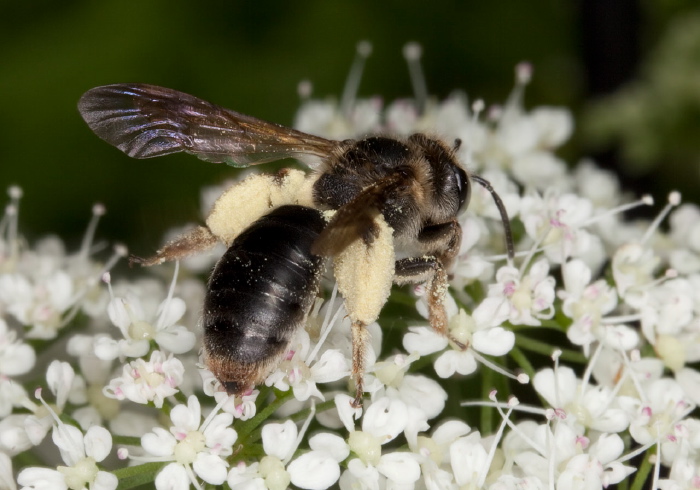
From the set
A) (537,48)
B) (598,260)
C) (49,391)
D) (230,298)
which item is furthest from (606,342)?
(537,48)

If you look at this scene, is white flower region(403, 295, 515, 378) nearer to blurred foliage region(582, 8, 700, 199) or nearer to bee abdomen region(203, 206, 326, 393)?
bee abdomen region(203, 206, 326, 393)

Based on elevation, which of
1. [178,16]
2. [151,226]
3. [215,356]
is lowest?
[151,226]

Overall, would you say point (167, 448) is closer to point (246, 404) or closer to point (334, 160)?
point (246, 404)

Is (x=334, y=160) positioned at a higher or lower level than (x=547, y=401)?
higher

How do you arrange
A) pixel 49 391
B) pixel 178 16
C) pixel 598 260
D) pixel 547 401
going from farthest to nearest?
pixel 178 16, pixel 598 260, pixel 49 391, pixel 547 401

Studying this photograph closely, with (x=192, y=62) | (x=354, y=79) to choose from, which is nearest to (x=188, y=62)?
(x=192, y=62)

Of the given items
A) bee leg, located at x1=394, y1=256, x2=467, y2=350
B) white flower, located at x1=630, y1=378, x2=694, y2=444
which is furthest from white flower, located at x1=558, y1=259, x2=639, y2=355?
bee leg, located at x1=394, y1=256, x2=467, y2=350
